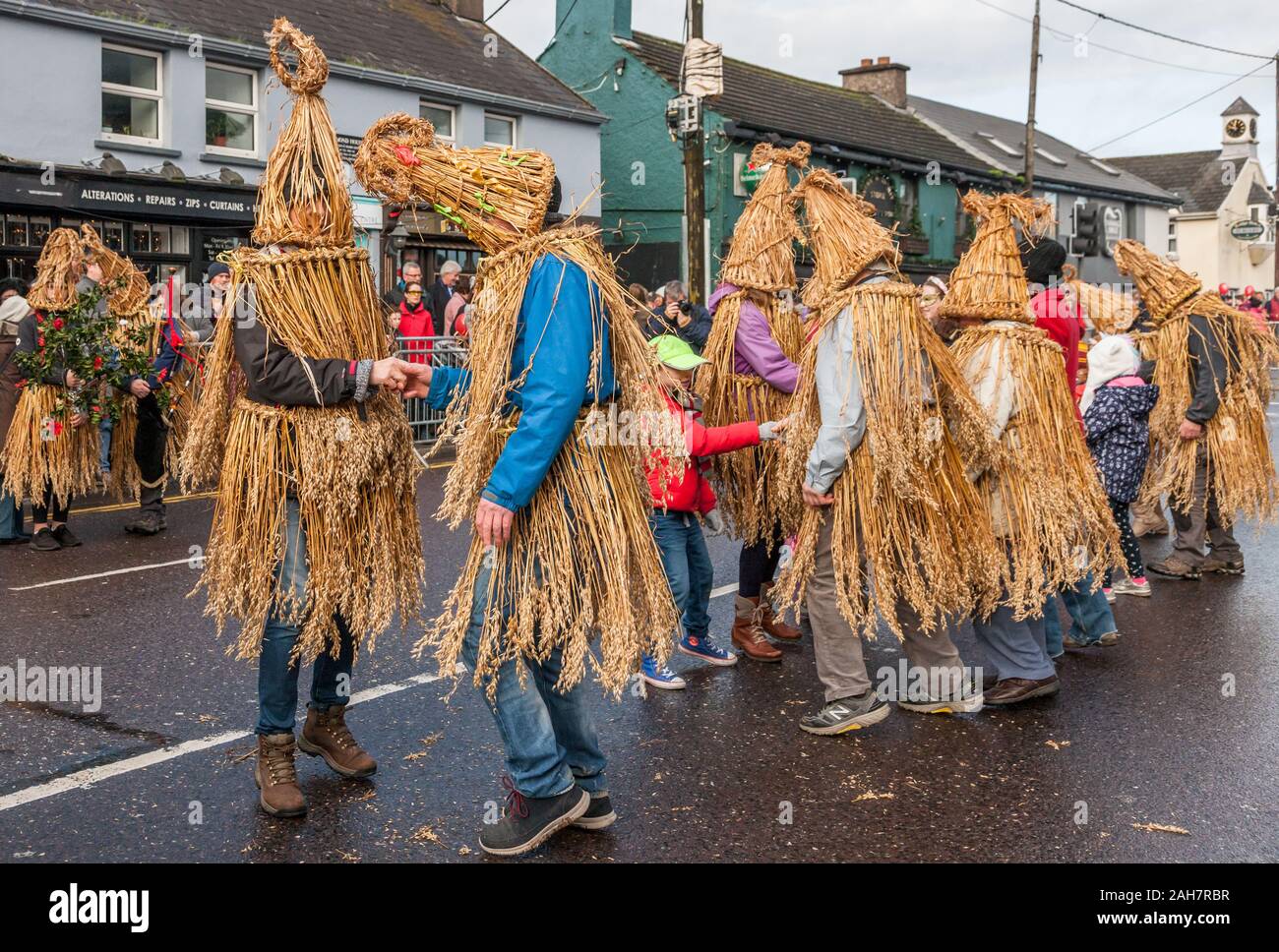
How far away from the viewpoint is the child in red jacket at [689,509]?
555cm

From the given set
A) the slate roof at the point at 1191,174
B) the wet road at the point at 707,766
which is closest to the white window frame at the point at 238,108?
the wet road at the point at 707,766

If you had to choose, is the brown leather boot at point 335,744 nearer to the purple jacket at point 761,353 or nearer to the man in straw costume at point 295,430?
the man in straw costume at point 295,430

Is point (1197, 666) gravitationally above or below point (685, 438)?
below

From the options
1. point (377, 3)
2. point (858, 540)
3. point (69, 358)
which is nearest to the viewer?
point (858, 540)

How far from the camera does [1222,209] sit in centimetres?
5303

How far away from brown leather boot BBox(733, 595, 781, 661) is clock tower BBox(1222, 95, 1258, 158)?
198 ft

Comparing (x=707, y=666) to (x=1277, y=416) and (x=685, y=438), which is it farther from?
(x=1277, y=416)

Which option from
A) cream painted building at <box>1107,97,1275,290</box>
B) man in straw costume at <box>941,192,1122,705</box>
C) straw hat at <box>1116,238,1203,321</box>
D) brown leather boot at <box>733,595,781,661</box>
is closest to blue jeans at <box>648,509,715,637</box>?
brown leather boot at <box>733,595,781,661</box>

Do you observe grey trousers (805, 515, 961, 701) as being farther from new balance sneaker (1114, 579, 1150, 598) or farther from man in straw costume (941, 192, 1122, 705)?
new balance sneaker (1114, 579, 1150, 598)

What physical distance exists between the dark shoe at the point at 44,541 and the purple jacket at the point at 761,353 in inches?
220

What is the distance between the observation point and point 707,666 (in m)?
6.32

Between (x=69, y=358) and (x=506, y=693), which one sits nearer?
(x=506, y=693)

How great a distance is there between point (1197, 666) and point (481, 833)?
3.94m

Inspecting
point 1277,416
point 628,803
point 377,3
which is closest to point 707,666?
point 628,803
